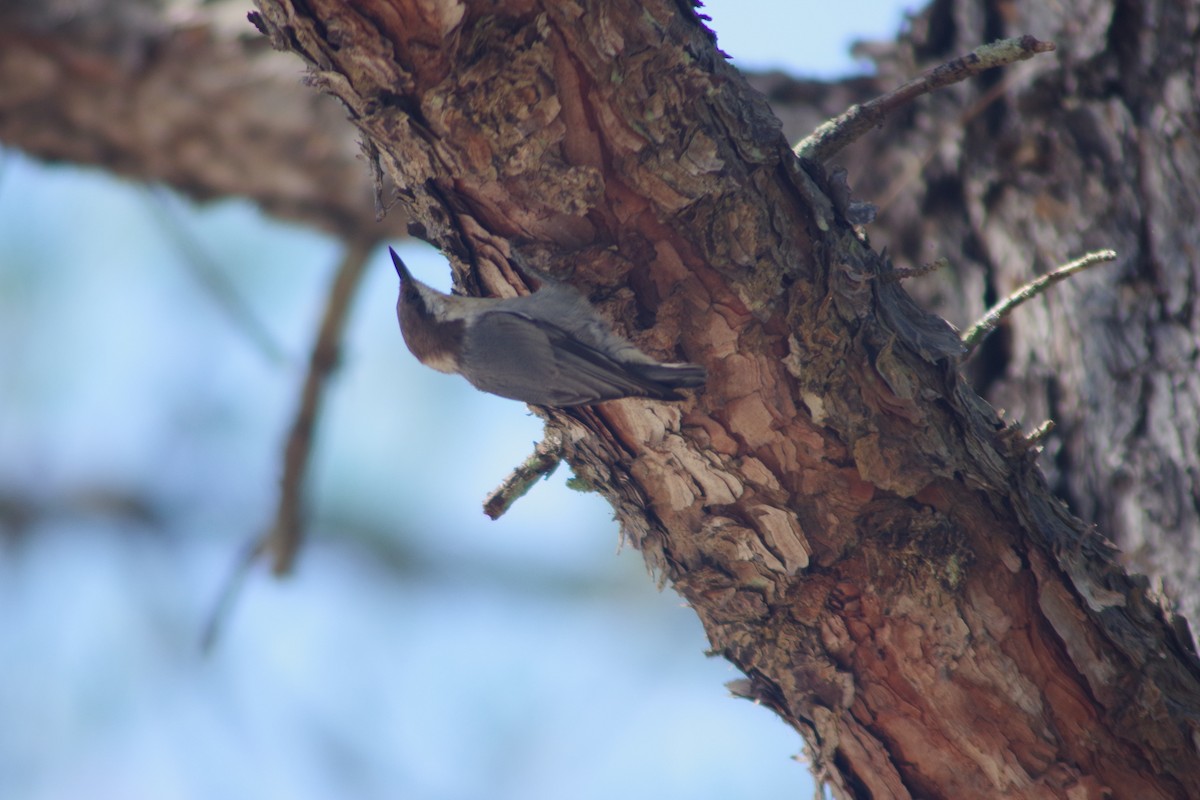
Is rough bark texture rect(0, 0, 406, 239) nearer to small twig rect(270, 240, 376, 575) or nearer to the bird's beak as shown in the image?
small twig rect(270, 240, 376, 575)

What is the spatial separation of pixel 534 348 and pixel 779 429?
1073 mm

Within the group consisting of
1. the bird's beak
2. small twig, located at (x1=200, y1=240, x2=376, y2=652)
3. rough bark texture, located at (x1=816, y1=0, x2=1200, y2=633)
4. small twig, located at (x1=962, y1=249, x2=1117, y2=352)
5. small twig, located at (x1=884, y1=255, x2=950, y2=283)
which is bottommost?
small twig, located at (x1=200, y1=240, x2=376, y2=652)

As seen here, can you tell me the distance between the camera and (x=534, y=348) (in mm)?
2984

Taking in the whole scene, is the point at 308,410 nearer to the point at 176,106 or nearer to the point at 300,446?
the point at 300,446

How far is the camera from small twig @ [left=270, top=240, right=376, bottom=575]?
418cm

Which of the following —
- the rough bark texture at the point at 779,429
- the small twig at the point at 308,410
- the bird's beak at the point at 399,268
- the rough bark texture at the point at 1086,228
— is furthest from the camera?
the small twig at the point at 308,410

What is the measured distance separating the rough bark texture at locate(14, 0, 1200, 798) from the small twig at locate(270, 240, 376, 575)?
208cm

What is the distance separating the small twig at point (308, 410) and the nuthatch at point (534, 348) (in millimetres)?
502

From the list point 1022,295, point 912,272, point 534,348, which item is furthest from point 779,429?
point 534,348

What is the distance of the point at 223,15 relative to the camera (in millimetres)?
4449

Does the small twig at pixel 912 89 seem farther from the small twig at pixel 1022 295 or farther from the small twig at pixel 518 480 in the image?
the small twig at pixel 518 480

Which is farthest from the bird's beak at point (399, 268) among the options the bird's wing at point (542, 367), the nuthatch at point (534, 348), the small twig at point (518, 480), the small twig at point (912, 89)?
the small twig at point (912, 89)

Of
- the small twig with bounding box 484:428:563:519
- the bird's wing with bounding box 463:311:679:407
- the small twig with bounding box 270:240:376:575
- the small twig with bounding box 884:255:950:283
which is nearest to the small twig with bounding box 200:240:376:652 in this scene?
the small twig with bounding box 270:240:376:575

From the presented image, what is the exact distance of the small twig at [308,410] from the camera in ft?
13.7
